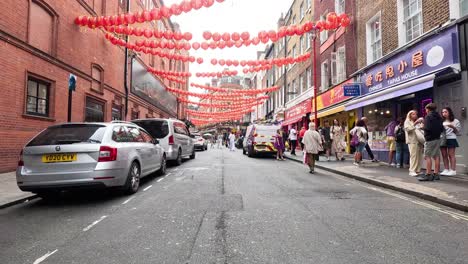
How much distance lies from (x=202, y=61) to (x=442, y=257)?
14.0 metres

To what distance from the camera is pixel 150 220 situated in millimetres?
4203

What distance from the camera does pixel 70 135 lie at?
17.7 ft

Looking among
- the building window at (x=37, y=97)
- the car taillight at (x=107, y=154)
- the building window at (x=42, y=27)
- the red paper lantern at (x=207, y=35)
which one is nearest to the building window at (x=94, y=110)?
the building window at (x=37, y=97)

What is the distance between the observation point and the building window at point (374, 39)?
12.7 metres

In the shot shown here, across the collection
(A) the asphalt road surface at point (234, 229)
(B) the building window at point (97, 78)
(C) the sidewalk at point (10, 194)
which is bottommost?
(A) the asphalt road surface at point (234, 229)

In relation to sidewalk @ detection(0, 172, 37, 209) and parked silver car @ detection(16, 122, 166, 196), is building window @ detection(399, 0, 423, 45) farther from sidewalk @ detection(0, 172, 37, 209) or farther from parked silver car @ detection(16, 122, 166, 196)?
sidewalk @ detection(0, 172, 37, 209)

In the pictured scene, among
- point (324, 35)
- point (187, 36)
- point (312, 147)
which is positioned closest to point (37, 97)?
point (187, 36)

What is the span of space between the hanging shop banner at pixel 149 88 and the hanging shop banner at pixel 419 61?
14997mm

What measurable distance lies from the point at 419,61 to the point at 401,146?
2.83m

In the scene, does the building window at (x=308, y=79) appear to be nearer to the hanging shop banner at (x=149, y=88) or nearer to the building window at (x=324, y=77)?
the building window at (x=324, y=77)

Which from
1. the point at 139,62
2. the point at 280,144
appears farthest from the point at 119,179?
the point at 139,62

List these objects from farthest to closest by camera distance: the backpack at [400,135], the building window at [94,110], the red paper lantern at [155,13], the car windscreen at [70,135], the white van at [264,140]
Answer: the white van at [264,140] < the building window at [94,110] < the red paper lantern at [155,13] < the backpack at [400,135] < the car windscreen at [70,135]

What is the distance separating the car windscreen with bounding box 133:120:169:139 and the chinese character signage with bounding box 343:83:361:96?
8.33m

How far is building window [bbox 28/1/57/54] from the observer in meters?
9.85
